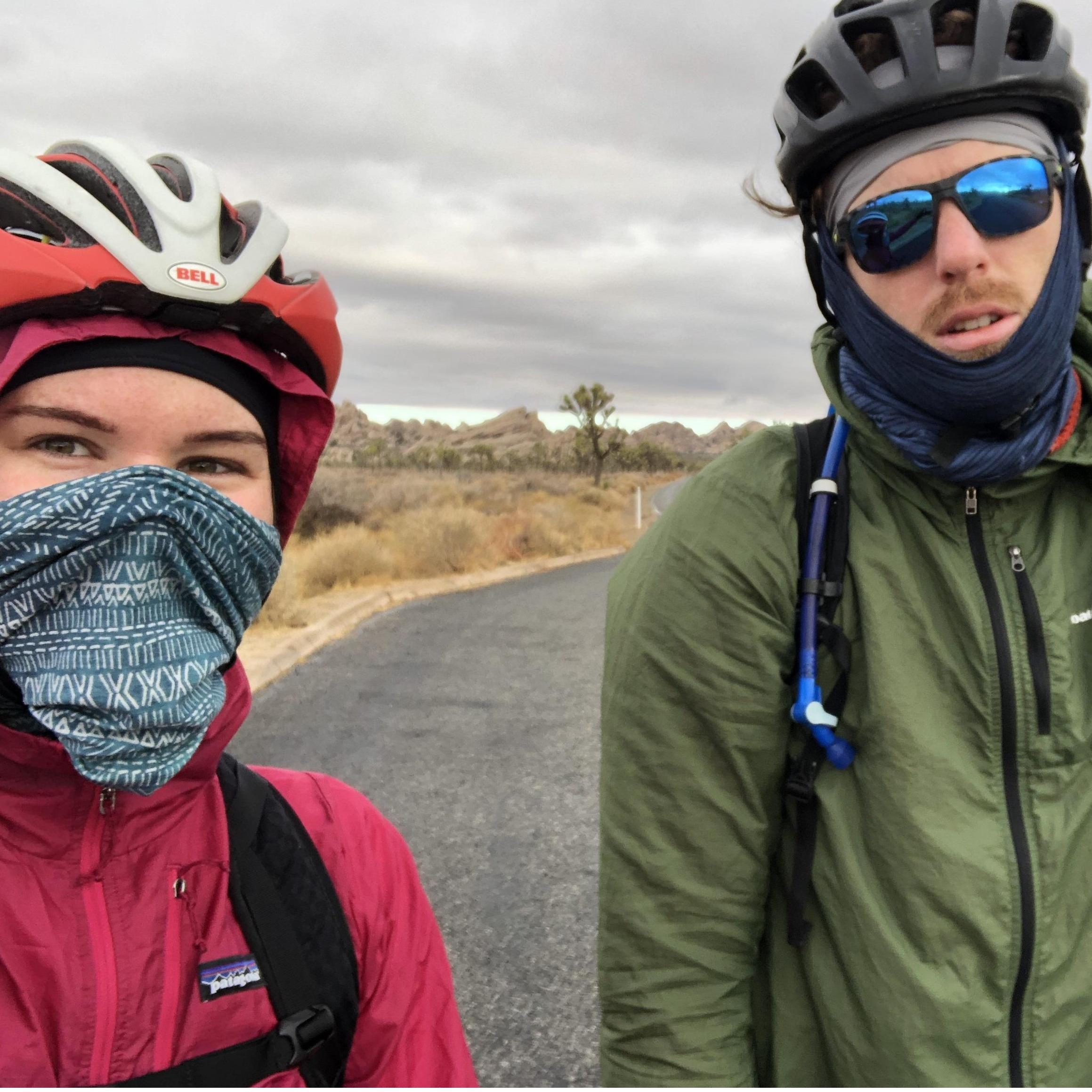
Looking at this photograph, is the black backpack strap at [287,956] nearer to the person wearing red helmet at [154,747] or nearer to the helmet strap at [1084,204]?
the person wearing red helmet at [154,747]

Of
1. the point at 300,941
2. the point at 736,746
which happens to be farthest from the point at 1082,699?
the point at 300,941

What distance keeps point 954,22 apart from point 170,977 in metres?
2.15

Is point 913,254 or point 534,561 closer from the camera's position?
point 913,254

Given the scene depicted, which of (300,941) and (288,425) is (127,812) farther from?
(288,425)

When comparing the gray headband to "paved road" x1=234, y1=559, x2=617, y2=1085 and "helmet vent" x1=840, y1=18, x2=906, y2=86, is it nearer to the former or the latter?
"helmet vent" x1=840, y1=18, x2=906, y2=86

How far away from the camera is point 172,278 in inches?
59.9

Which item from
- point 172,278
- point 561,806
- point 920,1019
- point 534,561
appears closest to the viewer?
point 920,1019

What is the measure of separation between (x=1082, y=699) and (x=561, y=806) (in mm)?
4043

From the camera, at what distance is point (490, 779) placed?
554 cm

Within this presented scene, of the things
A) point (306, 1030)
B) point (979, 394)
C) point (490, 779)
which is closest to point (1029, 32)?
point (979, 394)

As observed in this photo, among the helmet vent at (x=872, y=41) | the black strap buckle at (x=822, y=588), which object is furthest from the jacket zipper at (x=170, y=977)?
the helmet vent at (x=872, y=41)

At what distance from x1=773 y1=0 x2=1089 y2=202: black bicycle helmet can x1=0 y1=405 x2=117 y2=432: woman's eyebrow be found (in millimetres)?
1351

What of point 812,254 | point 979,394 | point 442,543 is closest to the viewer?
point 979,394

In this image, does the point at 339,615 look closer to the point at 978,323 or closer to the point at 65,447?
the point at 65,447
